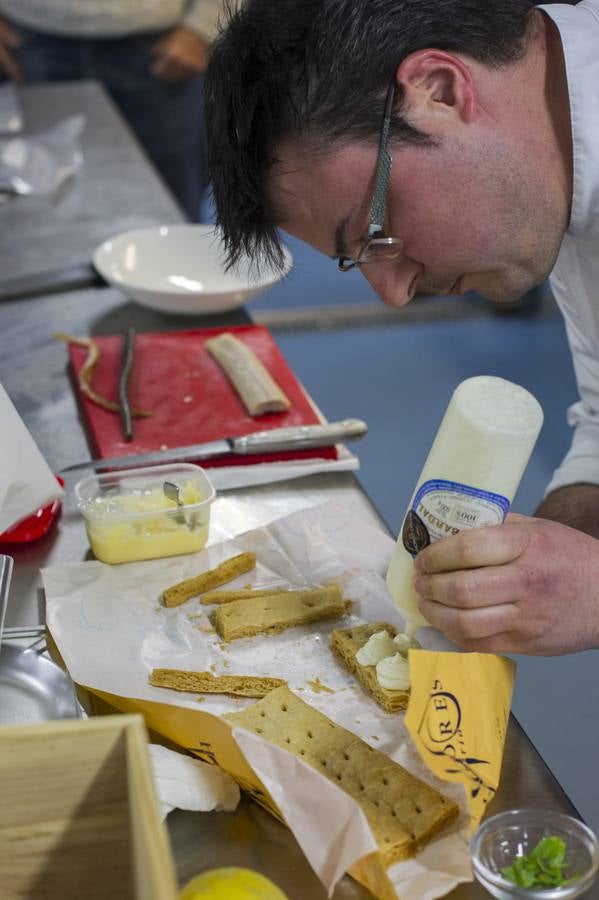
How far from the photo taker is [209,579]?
1.47 metres

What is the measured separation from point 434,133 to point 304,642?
26.5 inches

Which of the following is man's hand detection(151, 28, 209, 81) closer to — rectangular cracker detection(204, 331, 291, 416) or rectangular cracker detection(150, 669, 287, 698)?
rectangular cracker detection(204, 331, 291, 416)

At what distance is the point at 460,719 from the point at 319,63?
2.67 feet

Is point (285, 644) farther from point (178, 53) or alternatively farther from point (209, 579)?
point (178, 53)

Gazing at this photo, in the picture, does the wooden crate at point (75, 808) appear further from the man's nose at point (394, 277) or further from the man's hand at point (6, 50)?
the man's hand at point (6, 50)

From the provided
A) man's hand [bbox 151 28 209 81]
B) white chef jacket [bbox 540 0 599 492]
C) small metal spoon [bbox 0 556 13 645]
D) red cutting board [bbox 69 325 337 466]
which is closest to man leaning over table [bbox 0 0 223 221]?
man's hand [bbox 151 28 209 81]

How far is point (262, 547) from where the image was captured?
5.18 ft

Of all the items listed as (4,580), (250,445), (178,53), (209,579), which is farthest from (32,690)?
(178,53)

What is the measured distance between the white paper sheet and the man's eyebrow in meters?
0.40

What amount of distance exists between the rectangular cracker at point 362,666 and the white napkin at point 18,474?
48cm

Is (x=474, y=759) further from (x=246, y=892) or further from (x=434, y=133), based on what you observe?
(x=434, y=133)

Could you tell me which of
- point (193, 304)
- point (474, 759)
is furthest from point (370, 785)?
point (193, 304)

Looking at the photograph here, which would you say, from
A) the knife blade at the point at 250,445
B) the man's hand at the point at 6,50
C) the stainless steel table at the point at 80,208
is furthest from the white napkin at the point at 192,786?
the man's hand at the point at 6,50

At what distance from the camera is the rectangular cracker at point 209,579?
1442 millimetres
